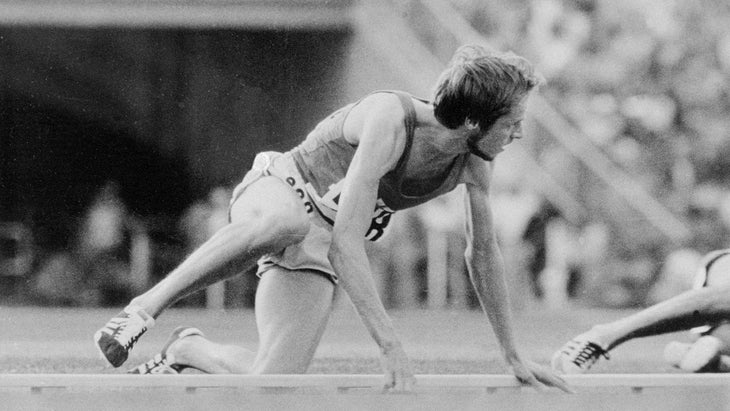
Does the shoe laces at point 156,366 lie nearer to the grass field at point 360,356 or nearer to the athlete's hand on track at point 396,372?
the grass field at point 360,356

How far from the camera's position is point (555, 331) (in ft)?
27.0

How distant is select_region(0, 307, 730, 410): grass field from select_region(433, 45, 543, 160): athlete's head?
0.75 metres

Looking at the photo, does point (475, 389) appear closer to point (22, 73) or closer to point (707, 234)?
point (707, 234)

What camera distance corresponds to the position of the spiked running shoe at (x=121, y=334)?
136 inches

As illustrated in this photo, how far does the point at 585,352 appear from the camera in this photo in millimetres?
4004

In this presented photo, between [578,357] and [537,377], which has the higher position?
[578,357]

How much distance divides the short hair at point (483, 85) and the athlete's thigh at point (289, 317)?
2.74 ft

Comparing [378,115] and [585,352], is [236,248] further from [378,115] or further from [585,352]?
[585,352]

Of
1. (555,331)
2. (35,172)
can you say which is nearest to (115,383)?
(555,331)

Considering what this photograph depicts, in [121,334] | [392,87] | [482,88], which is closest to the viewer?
[482,88]

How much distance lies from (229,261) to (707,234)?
270 inches

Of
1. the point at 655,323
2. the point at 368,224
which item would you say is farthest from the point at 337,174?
the point at 655,323

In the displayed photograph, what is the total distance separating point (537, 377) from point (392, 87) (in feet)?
22.0

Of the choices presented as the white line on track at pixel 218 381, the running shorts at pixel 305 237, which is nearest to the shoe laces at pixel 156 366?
the running shorts at pixel 305 237
